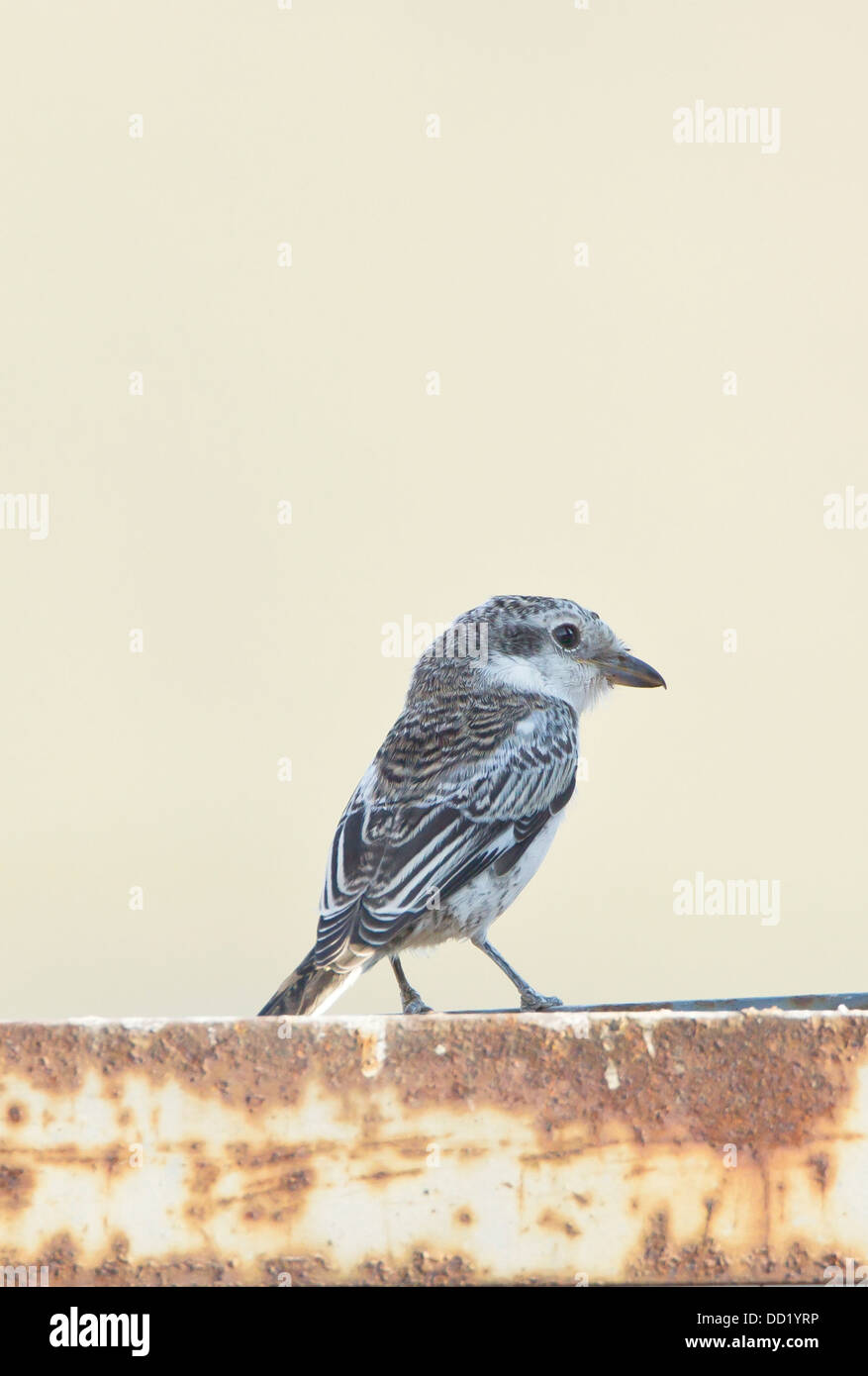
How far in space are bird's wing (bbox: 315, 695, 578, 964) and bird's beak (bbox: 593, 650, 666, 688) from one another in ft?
1.32

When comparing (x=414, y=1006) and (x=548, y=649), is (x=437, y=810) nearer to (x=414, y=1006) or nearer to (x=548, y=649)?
(x=414, y=1006)

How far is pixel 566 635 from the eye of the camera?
738 cm

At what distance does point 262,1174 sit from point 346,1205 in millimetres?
144

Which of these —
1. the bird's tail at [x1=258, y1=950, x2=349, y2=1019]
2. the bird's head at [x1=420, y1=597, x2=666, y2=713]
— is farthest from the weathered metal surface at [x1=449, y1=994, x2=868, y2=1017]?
the bird's head at [x1=420, y1=597, x2=666, y2=713]

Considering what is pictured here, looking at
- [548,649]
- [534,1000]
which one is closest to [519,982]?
[534,1000]

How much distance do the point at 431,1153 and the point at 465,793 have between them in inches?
150

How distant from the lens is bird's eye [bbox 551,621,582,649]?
290 inches

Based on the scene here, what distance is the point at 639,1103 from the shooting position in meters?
2.52

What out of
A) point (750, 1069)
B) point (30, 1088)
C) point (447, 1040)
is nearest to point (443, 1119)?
point (447, 1040)

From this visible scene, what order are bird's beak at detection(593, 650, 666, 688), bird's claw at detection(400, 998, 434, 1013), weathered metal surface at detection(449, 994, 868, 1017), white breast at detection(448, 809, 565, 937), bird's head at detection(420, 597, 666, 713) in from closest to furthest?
weathered metal surface at detection(449, 994, 868, 1017) → bird's claw at detection(400, 998, 434, 1013) → white breast at detection(448, 809, 565, 937) → bird's head at detection(420, 597, 666, 713) → bird's beak at detection(593, 650, 666, 688)

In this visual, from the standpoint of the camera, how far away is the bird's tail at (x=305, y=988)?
5164 millimetres

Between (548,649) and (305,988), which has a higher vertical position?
(548,649)

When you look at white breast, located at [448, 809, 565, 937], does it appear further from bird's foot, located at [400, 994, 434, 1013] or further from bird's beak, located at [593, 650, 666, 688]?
bird's beak, located at [593, 650, 666, 688]

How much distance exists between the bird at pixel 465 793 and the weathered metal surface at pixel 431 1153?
263 cm
